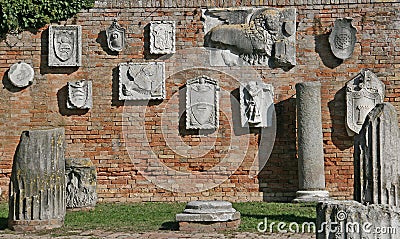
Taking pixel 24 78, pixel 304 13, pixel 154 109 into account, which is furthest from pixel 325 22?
pixel 24 78

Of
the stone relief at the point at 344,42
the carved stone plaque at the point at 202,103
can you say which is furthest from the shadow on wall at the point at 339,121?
the carved stone plaque at the point at 202,103

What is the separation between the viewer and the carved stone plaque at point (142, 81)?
13.2 metres

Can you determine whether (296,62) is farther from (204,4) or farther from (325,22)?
(204,4)

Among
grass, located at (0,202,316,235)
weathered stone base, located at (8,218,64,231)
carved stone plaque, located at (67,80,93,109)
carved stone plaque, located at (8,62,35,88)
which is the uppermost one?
carved stone plaque, located at (8,62,35,88)

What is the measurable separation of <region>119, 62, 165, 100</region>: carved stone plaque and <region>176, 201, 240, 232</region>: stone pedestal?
4.31 m

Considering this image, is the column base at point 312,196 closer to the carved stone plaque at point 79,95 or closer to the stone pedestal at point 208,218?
the stone pedestal at point 208,218

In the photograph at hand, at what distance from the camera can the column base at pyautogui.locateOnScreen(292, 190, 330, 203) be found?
12477mm

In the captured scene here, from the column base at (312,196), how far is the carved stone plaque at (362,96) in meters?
1.30

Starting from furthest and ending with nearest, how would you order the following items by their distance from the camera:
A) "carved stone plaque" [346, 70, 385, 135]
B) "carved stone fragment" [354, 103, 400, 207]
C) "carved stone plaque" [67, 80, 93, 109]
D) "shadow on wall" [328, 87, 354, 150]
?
1. "carved stone plaque" [67, 80, 93, 109]
2. "shadow on wall" [328, 87, 354, 150]
3. "carved stone plaque" [346, 70, 385, 135]
4. "carved stone fragment" [354, 103, 400, 207]

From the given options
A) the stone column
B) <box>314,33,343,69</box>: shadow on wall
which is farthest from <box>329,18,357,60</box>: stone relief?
the stone column

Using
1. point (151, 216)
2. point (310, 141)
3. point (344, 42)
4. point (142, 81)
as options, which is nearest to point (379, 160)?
point (151, 216)

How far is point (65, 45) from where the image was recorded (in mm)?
13258

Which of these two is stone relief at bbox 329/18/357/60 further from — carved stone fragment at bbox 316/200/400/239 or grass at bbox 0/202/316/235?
carved stone fragment at bbox 316/200/400/239

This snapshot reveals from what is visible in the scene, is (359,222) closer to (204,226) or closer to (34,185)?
(204,226)
